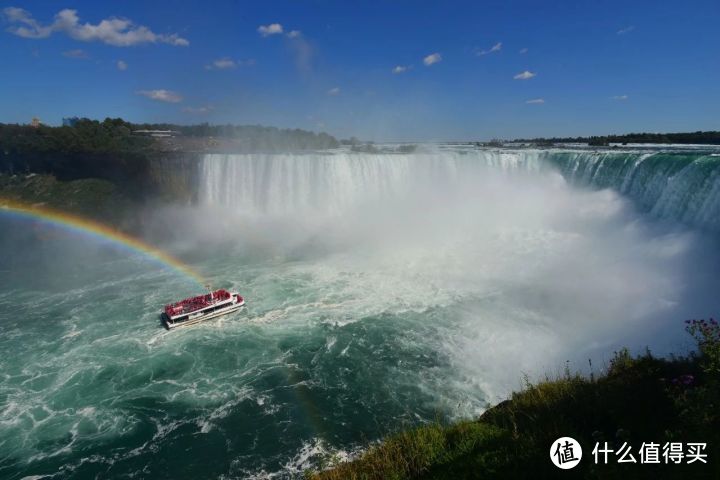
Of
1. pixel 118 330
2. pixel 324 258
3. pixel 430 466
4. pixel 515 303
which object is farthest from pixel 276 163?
pixel 430 466

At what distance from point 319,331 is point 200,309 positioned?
4689 mm

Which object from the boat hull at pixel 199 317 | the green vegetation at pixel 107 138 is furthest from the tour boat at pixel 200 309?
the green vegetation at pixel 107 138

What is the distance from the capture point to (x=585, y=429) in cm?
499

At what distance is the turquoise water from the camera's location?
930cm

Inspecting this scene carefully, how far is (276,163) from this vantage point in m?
31.2

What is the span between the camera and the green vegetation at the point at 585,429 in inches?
156

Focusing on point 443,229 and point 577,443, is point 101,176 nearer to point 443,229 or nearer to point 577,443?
point 443,229

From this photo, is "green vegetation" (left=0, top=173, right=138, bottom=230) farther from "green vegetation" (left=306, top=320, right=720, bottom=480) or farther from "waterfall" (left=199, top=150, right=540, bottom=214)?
"green vegetation" (left=306, top=320, right=720, bottom=480)

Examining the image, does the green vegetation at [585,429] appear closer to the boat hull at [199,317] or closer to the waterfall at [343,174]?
the boat hull at [199,317]

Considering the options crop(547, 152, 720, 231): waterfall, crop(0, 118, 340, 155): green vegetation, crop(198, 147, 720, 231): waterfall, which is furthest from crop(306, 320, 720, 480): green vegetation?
crop(0, 118, 340, 155): green vegetation

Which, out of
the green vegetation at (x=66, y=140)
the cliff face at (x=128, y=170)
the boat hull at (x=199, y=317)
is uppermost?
the green vegetation at (x=66, y=140)

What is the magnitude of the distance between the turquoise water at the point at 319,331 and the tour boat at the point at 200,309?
1.39ft

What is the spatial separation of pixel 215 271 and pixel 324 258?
5764mm

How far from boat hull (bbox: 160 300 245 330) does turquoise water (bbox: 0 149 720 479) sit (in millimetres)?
339
